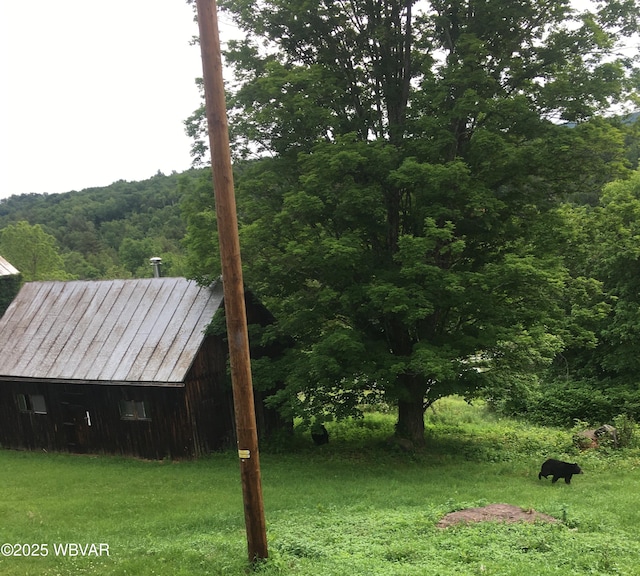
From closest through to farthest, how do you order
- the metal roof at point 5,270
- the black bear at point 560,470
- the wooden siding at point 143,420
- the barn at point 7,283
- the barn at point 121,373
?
1. the black bear at point 560,470
2. the wooden siding at point 143,420
3. the barn at point 121,373
4. the barn at point 7,283
5. the metal roof at point 5,270

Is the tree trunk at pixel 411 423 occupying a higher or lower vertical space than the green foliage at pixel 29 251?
lower

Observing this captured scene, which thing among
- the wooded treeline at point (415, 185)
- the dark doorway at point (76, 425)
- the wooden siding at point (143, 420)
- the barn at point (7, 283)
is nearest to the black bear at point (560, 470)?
the wooded treeline at point (415, 185)

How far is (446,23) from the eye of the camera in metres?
14.2

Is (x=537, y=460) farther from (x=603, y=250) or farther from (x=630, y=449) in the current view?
(x=603, y=250)

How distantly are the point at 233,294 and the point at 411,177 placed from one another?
745 cm

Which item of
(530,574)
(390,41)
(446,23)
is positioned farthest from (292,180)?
(530,574)

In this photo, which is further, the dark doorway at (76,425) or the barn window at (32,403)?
the barn window at (32,403)

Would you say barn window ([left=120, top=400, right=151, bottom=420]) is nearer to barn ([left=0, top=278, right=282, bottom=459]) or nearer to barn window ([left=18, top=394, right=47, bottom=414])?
barn ([left=0, top=278, right=282, bottom=459])

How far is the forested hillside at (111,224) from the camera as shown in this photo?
68125 mm

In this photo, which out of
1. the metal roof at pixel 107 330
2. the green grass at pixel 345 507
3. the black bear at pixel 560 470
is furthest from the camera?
the metal roof at pixel 107 330

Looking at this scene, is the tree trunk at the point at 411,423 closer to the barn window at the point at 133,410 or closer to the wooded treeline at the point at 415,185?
the wooded treeline at the point at 415,185

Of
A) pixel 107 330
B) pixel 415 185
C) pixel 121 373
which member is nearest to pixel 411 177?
pixel 415 185

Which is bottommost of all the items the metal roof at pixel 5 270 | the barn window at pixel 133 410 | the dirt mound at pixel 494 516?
the dirt mound at pixel 494 516

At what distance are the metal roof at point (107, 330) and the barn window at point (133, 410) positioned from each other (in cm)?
87
